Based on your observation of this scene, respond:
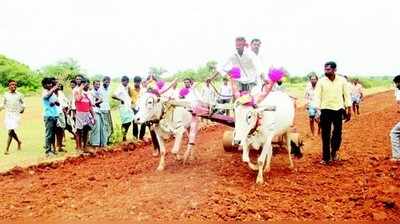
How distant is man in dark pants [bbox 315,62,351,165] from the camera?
1209cm

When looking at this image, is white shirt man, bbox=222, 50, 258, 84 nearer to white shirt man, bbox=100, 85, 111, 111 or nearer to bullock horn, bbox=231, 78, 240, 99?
bullock horn, bbox=231, 78, 240, 99

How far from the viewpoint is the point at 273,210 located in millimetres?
8641

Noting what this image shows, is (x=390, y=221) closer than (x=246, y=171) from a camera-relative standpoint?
Yes

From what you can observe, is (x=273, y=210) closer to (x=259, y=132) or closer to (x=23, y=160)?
(x=259, y=132)

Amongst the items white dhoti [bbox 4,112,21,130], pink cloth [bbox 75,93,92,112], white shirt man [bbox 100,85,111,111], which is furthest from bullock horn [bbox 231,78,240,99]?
white dhoti [bbox 4,112,21,130]

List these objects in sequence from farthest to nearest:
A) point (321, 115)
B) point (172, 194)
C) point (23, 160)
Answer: point (23, 160)
point (321, 115)
point (172, 194)

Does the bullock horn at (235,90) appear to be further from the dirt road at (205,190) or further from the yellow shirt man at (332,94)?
the yellow shirt man at (332,94)

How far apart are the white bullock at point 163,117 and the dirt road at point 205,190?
1.46 feet

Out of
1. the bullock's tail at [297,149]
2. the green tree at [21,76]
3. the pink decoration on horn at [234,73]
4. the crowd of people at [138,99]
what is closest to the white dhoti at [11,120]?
the crowd of people at [138,99]

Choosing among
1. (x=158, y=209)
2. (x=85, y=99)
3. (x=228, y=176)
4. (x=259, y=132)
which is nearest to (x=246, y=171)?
(x=228, y=176)

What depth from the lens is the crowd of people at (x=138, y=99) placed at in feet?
38.3

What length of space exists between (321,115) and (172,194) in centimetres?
410

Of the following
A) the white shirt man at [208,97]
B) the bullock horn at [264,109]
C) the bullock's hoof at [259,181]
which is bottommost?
the bullock's hoof at [259,181]

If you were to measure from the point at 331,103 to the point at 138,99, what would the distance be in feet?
12.7
